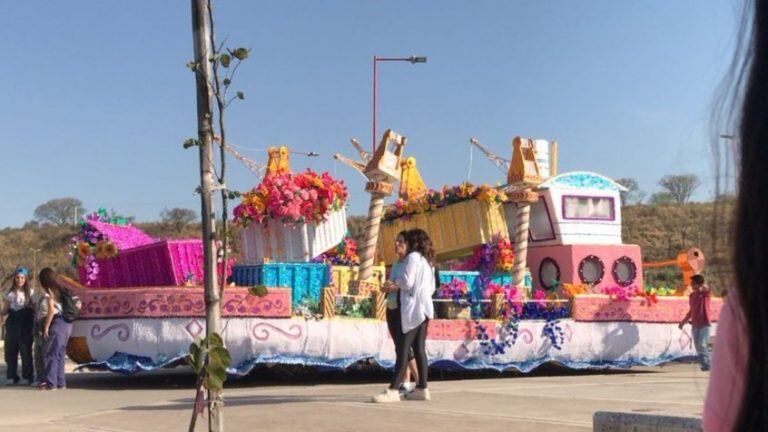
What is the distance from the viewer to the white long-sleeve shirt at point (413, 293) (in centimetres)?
866

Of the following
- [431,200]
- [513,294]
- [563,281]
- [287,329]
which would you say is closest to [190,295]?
[287,329]

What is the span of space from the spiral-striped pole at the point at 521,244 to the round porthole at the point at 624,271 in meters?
2.01

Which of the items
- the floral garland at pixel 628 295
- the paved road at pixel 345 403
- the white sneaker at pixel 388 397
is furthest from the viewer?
the floral garland at pixel 628 295

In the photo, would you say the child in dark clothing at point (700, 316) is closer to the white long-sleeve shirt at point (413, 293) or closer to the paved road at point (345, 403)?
the paved road at point (345, 403)

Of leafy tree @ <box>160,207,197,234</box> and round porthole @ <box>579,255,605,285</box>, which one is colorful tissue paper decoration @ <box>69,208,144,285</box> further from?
leafy tree @ <box>160,207,197,234</box>

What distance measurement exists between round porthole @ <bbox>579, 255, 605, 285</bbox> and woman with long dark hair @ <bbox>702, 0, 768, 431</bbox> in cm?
1420

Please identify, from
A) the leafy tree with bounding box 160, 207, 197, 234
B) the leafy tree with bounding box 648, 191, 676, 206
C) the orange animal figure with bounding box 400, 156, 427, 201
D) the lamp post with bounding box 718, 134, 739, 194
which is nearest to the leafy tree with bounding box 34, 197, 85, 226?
the leafy tree with bounding box 160, 207, 197, 234

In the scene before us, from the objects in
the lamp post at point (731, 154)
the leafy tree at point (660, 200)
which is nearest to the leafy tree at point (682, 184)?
the lamp post at point (731, 154)

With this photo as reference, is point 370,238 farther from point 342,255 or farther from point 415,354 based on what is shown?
point 415,354

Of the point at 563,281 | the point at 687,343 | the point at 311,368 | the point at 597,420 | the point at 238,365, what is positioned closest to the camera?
the point at 597,420

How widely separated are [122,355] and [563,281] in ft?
23.7

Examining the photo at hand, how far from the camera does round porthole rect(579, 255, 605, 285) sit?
1509cm

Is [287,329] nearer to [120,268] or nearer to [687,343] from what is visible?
[120,268]

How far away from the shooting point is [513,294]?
12664 mm
